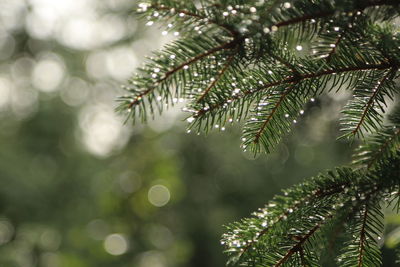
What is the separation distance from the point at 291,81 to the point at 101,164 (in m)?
7.56

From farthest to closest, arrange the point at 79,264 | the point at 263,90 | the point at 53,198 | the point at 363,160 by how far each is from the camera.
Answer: the point at 53,198
the point at 79,264
the point at 263,90
the point at 363,160

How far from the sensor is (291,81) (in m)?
1.02

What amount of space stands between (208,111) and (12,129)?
878 cm

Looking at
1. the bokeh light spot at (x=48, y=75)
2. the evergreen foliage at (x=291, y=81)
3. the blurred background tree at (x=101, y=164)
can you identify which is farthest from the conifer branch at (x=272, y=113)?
the bokeh light spot at (x=48, y=75)

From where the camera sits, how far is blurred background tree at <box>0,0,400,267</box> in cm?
548

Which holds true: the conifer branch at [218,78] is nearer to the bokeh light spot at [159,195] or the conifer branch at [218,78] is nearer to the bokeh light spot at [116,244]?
the bokeh light spot at [116,244]

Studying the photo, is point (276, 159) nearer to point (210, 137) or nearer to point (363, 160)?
point (210, 137)

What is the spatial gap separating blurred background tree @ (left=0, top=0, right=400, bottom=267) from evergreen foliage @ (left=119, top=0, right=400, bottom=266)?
10.8ft

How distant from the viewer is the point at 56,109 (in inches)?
348

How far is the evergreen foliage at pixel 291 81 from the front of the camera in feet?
2.88

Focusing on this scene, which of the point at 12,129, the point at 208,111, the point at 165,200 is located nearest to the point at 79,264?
the point at 165,200

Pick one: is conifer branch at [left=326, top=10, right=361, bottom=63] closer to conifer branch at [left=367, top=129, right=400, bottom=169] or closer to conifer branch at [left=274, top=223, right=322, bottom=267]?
conifer branch at [left=367, top=129, right=400, bottom=169]

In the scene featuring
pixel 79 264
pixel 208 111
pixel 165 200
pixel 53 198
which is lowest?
pixel 208 111

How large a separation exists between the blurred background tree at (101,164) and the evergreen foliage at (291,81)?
3289mm
